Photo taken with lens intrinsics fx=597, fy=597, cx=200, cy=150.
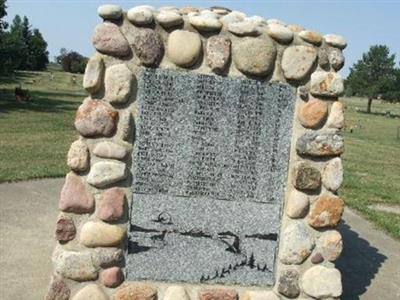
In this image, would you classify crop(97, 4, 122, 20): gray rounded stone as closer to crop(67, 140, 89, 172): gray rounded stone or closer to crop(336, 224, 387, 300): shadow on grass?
crop(67, 140, 89, 172): gray rounded stone

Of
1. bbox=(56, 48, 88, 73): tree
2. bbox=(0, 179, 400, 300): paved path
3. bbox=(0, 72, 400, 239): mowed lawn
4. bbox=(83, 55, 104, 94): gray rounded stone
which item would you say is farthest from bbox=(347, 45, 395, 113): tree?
bbox=(83, 55, 104, 94): gray rounded stone

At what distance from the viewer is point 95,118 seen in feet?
14.3

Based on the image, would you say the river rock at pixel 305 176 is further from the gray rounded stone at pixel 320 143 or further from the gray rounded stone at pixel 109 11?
the gray rounded stone at pixel 109 11

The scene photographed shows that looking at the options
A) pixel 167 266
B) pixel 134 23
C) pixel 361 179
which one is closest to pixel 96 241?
pixel 167 266

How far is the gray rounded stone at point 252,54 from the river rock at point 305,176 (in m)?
0.82

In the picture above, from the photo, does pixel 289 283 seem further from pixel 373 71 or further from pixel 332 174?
pixel 373 71

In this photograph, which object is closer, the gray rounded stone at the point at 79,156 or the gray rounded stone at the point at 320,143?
the gray rounded stone at the point at 79,156

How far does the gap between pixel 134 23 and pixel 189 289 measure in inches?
82.5

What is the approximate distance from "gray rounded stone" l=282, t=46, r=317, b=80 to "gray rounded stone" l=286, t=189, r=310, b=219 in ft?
3.02

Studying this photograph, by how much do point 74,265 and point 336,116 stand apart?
232 cm

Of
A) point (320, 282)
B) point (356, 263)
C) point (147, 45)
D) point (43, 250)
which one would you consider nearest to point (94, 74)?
point (147, 45)

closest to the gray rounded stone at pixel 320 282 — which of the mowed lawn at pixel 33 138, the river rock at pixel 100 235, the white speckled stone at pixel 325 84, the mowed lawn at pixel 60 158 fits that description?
the white speckled stone at pixel 325 84

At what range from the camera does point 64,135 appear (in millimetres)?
16125

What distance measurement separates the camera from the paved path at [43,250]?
5477 millimetres
